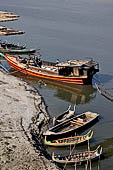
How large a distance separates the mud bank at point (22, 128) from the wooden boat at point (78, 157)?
744 mm

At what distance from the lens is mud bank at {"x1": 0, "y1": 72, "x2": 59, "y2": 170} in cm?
2130

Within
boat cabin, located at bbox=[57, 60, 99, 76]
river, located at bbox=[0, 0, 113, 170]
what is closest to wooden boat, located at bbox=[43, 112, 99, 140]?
river, located at bbox=[0, 0, 113, 170]

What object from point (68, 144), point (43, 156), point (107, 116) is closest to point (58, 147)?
point (68, 144)

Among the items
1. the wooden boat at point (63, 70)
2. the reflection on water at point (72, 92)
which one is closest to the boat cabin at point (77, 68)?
the wooden boat at point (63, 70)

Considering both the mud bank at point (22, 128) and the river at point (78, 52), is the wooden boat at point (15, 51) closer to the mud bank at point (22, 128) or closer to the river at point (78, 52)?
the river at point (78, 52)

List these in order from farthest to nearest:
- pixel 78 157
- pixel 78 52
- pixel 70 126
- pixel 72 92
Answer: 1. pixel 78 52
2. pixel 72 92
3. pixel 70 126
4. pixel 78 157

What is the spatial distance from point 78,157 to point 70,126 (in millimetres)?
5088

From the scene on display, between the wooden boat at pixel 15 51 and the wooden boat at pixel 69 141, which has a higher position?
the wooden boat at pixel 69 141

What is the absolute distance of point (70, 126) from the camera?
28.0 m

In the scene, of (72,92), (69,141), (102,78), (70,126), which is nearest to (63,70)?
(72,92)

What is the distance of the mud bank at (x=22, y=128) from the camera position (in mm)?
21297

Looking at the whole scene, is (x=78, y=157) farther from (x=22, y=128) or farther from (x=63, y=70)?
(x=63, y=70)

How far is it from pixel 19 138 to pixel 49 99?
1248cm

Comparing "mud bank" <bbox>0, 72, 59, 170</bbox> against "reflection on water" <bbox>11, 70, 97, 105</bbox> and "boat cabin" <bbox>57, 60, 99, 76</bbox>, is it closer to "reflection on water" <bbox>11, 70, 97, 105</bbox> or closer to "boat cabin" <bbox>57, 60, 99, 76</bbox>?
"reflection on water" <bbox>11, 70, 97, 105</bbox>
